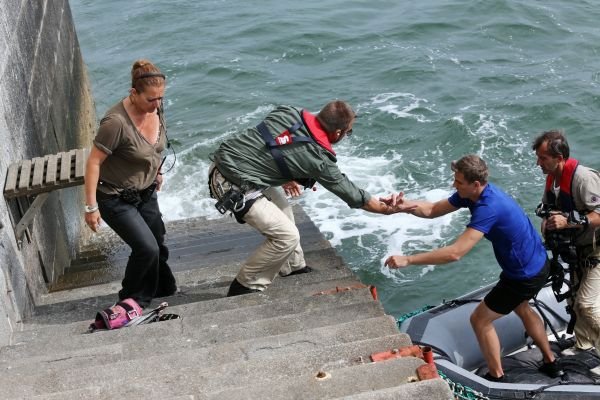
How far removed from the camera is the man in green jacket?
5973 mm

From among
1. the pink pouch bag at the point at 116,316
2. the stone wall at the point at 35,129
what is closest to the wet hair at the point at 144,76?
the stone wall at the point at 35,129

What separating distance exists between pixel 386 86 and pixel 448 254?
12.5m

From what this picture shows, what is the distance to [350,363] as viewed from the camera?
176 inches

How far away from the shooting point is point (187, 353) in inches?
191

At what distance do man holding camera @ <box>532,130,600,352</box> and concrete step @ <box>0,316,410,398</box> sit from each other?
1825mm

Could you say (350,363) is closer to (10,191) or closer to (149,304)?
(149,304)

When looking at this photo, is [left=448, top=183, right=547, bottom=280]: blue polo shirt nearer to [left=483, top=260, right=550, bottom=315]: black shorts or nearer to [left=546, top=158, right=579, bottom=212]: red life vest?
[left=483, top=260, right=550, bottom=315]: black shorts

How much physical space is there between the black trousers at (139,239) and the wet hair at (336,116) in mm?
1465

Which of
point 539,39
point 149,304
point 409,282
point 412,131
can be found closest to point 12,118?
point 149,304

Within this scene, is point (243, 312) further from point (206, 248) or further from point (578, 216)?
point (206, 248)

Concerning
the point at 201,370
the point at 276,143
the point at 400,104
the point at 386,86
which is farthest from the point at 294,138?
the point at 386,86

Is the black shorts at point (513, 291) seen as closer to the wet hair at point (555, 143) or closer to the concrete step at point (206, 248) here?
the wet hair at point (555, 143)

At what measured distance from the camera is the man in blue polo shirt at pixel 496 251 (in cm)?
567

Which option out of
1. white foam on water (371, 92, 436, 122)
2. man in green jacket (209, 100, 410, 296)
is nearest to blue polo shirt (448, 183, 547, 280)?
man in green jacket (209, 100, 410, 296)
